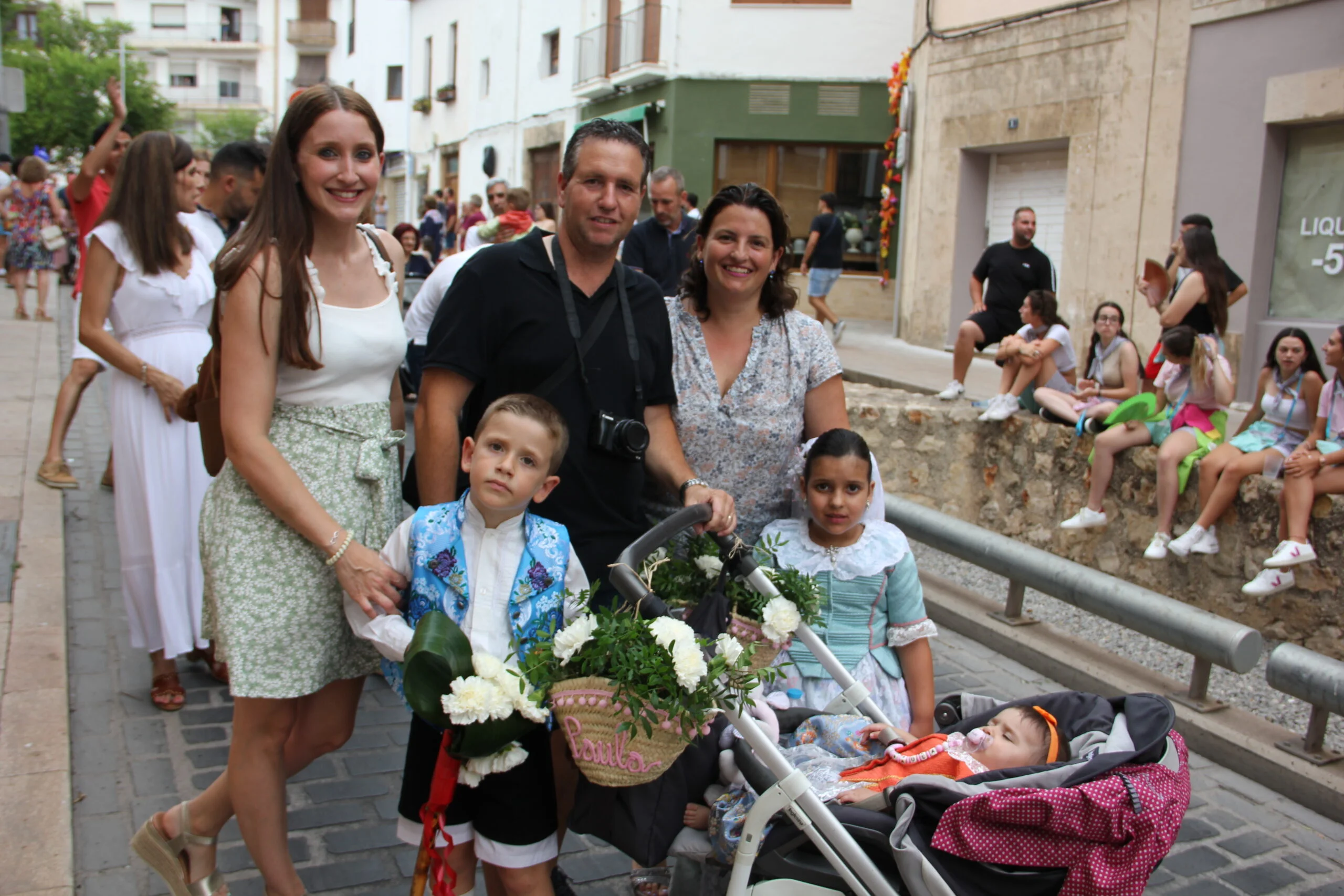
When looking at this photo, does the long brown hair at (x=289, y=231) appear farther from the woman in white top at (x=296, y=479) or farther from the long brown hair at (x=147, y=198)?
the long brown hair at (x=147, y=198)

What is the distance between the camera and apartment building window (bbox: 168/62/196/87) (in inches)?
2655

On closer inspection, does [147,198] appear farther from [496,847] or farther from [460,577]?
[496,847]

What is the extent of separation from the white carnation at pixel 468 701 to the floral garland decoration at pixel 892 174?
16.3 metres

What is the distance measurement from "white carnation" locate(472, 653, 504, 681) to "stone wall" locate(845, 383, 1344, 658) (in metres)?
5.57

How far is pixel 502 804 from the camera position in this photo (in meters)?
2.70

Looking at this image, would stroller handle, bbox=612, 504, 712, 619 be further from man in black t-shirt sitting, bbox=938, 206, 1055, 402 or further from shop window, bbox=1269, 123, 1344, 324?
shop window, bbox=1269, 123, 1344, 324

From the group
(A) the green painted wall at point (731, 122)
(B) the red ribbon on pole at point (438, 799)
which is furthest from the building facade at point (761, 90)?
(B) the red ribbon on pole at point (438, 799)

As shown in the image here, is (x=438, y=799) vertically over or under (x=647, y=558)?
under

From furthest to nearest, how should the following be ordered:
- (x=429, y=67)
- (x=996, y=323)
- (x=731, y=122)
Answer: (x=429, y=67)
(x=731, y=122)
(x=996, y=323)

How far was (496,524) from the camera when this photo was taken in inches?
106

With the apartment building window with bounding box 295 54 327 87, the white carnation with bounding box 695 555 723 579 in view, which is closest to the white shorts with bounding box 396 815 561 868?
the white carnation with bounding box 695 555 723 579

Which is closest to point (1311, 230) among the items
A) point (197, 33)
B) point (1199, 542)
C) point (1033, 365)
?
point (1033, 365)

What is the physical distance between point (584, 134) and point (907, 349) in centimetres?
1352

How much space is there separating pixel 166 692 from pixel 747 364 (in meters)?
2.73
